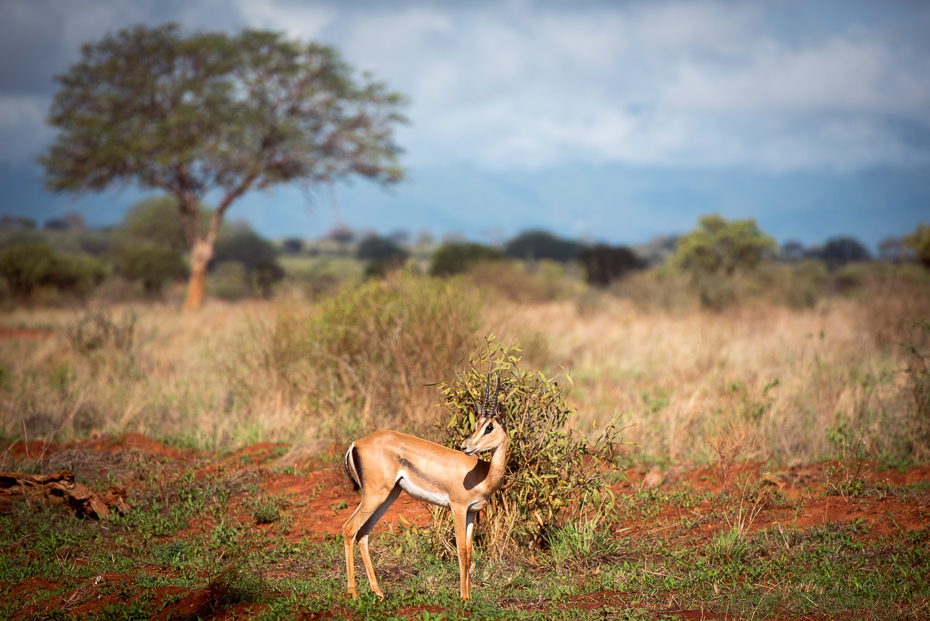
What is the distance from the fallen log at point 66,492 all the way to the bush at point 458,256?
21.8 metres

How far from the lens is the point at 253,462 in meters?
6.93

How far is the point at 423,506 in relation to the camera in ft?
19.4

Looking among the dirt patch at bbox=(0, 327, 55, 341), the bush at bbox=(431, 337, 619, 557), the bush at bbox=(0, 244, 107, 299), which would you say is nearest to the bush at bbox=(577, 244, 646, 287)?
the bush at bbox=(0, 244, 107, 299)

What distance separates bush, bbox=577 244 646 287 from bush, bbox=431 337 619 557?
31.1 meters

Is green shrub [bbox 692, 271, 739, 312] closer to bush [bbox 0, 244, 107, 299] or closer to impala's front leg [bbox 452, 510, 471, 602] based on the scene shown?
impala's front leg [bbox 452, 510, 471, 602]

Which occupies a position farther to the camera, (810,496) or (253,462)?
(253,462)

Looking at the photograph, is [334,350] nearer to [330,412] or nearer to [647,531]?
[330,412]

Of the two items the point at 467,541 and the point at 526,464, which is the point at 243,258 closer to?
the point at 526,464

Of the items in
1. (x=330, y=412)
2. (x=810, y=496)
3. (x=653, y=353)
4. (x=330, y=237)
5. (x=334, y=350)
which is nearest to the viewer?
(x=810, y=496)

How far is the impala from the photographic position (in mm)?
3883

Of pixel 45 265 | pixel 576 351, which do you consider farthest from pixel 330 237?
pixel 576 351

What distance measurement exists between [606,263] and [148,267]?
73.5 ft

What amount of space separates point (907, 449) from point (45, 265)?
81.0 feet

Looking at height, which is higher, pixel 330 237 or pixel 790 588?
pixel 330 237
